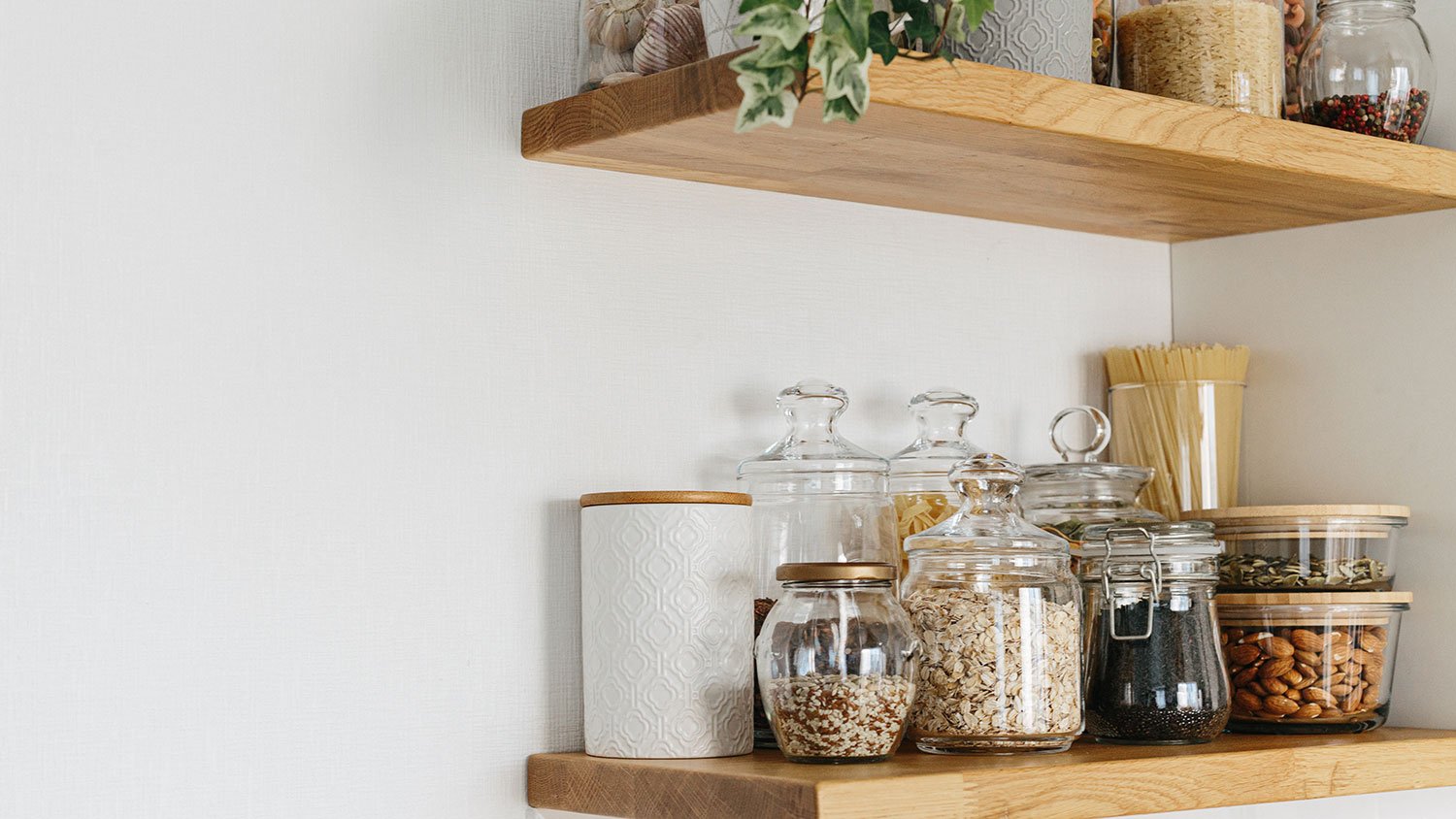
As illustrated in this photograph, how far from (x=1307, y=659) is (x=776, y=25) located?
671mm

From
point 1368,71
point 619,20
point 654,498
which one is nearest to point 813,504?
point 654,498

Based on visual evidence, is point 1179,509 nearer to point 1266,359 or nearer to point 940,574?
point 1266,359

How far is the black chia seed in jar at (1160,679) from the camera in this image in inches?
43.8

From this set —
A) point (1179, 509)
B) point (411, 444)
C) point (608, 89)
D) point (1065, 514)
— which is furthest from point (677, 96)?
point (1179, 509)

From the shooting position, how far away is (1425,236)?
4.22ft

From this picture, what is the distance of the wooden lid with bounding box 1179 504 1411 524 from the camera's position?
3.99 feet

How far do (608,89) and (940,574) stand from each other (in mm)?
381

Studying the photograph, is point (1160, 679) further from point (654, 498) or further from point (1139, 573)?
point (654, 498)

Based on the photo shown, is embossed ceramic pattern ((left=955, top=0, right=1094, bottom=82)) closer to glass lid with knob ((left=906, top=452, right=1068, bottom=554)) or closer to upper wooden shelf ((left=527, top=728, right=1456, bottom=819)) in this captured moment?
Answer: glass lid with knob ((left=906, top=452, right=1068, bottom=554))

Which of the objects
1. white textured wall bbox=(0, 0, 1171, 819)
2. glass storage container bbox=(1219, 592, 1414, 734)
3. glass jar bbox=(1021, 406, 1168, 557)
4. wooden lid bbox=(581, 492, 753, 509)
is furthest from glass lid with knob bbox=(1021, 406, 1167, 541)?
wooden lid bbox=(581, 492, 753, 509)

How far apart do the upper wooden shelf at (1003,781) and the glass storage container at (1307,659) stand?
3 centimetres

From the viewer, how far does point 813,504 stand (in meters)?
1.14

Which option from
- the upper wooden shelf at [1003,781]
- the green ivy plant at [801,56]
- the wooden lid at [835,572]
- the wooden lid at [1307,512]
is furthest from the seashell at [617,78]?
the wooden lid at [1307,512]

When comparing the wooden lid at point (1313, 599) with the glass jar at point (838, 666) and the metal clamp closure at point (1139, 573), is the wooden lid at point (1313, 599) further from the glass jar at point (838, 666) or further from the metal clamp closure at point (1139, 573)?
the glass jar at point (838, 666)
